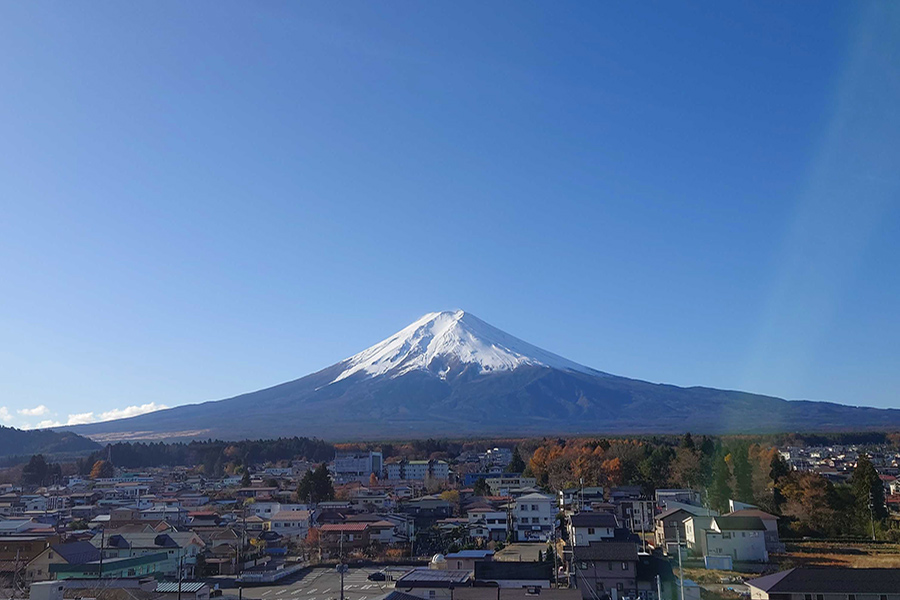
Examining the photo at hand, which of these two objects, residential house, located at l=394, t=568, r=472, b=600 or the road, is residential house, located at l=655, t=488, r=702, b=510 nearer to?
the road

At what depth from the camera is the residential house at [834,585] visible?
13125mm

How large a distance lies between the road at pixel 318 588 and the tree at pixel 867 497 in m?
14.0

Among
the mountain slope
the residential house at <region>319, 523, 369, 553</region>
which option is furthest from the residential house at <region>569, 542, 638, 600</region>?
the mountain slope

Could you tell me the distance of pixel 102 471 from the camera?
48.2 m

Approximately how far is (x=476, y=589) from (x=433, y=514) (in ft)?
52.1

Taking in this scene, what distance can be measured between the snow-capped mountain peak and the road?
91744 millimetres

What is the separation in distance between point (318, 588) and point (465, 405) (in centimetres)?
8515

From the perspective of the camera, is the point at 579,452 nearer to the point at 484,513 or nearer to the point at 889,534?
the point at 484,513

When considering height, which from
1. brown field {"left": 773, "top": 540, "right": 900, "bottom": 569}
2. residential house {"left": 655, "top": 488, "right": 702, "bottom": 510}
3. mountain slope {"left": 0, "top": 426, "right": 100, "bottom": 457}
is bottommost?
brown field {"left": 773, "top": 540, "right": 900, "bottom": 569}

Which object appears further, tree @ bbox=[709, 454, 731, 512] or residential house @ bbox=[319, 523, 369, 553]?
tree @ bbox=[709, 454, 731, 512]

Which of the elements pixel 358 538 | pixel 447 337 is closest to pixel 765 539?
pixel 358 538

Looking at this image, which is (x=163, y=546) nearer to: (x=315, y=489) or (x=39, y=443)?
(x=315, y=489)

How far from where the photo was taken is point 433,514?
2892cm

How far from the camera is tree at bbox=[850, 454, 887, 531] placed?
71.7 feet
